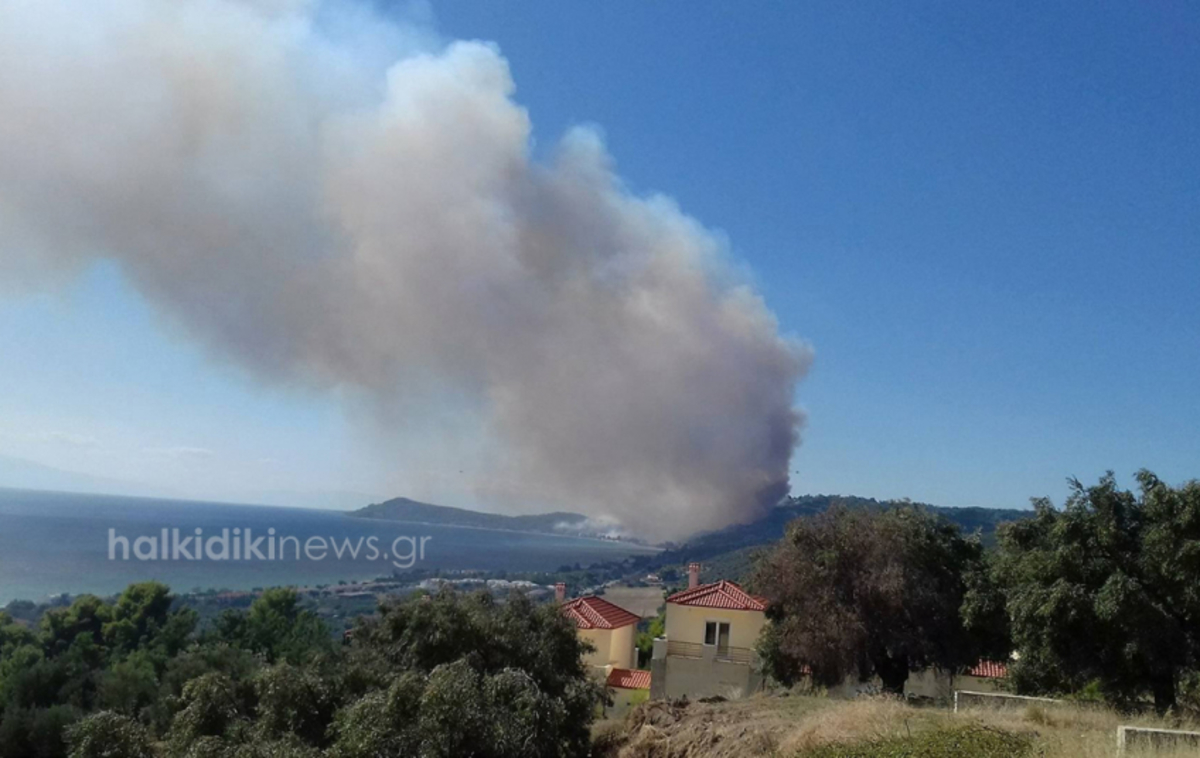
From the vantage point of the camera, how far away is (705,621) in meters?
29.1

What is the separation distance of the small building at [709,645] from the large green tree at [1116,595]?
36.8 feet

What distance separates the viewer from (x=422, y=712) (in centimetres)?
1312

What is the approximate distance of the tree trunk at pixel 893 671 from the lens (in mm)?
21888

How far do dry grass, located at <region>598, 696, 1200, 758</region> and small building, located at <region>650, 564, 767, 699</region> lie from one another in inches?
344

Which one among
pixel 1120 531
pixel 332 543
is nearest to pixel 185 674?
pixel 1120 531

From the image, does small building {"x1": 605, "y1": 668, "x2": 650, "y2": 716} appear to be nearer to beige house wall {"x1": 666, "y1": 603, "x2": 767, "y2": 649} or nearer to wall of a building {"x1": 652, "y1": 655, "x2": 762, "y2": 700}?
wall of a building {"x1": 652, "y1": 655, "x2": 762, "y2": 700}

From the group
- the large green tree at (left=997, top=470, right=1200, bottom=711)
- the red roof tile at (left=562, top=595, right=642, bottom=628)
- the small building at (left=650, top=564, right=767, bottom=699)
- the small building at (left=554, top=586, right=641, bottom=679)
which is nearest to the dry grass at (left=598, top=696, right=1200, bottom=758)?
the large green tree at (left=997, top=470, right=1200, bottom=711)

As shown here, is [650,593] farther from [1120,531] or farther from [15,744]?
[1120,531]

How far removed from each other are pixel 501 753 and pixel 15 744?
69.7 ft

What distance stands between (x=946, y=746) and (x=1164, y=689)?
7840 mm

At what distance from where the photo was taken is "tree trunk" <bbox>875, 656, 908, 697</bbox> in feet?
71.8

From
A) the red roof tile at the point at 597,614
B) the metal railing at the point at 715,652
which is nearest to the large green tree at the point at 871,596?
the metal railing at the point at 715,652

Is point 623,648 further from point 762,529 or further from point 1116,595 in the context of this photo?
point 762,529

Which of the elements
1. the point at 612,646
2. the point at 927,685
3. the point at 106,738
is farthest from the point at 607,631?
the point at 106,738
